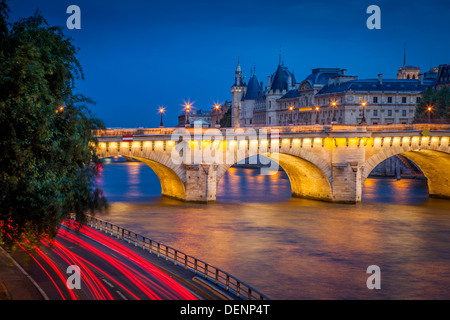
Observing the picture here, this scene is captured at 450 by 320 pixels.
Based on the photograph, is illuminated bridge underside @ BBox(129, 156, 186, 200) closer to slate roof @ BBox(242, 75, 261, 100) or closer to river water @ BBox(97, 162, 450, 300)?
river water @ BBox(97, 162, 450, 300)

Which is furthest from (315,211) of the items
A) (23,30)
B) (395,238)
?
(23,30)

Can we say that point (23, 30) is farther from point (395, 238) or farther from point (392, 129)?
point (392, 129)

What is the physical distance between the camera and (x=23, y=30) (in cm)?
2005

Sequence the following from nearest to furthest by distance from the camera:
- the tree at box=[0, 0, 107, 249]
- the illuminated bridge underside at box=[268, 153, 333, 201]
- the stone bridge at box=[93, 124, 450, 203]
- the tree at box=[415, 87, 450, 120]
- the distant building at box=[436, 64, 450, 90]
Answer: the tree at box=[0, 0, 107, 249] → the stone bridge at box=[93, 124, 450, 203] → the illuminated bridge underside at box=[268, 153, 333, 201] → the tree at box=[415, 87, 450, 120] → the distant building at box=[436, 64, 450, 90]

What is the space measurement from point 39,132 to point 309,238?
86.4 ft

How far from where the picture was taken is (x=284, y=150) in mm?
58531

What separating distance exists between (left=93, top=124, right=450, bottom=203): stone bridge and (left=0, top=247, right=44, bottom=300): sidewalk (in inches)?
1039

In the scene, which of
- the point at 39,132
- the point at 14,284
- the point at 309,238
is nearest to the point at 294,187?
the point at 309,238

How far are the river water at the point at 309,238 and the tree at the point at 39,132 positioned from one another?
37.3ft

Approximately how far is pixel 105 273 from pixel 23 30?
37.0 ft

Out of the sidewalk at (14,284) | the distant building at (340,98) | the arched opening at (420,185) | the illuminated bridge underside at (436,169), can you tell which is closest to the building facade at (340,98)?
the distant building at (340,98)

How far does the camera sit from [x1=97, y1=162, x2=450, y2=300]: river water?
99.7 feet

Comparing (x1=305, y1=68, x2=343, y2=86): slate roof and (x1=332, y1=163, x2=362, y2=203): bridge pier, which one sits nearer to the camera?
(x1=332, y1=163, x2=362, y2=203): bridge pier

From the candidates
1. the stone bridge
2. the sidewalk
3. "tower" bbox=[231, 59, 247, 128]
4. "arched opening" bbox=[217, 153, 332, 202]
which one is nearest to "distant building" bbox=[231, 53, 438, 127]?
"tower" bbox=[231, 59, 247, 128]
